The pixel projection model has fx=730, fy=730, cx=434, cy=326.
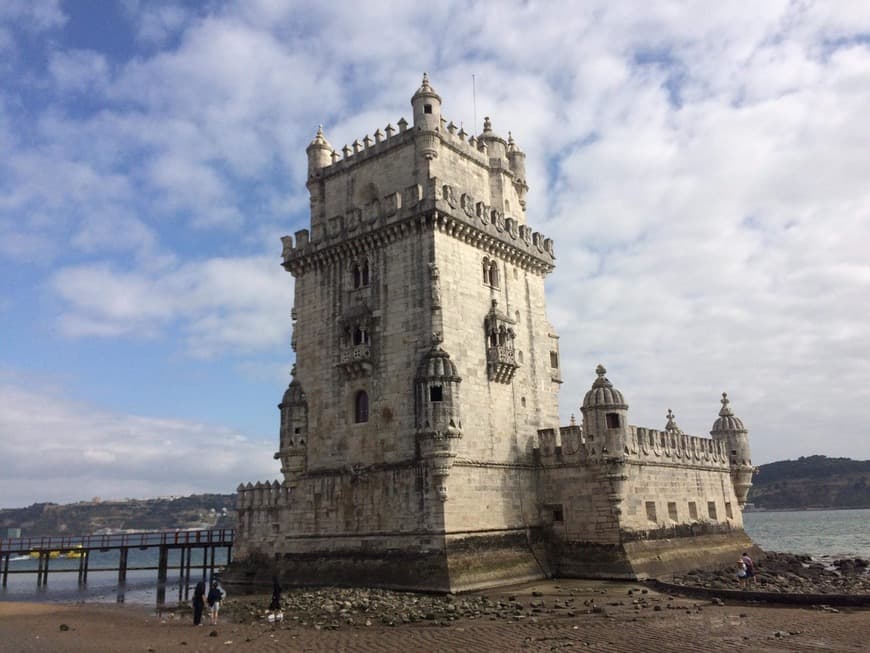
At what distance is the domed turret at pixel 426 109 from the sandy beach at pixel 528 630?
68.7 feet

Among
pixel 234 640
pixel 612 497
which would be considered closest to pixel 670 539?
pixel 612 497

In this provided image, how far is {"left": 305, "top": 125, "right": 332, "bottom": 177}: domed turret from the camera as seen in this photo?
128 ft

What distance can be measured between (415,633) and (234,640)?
5.34m

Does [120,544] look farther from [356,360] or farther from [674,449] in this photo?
[674,449]

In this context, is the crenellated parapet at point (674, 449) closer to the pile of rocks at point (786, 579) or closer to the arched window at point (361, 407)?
the pile of rocks at point (786, 579)

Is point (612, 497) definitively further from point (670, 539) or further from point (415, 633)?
point (415, 633)

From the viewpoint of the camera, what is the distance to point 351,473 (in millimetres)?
32219

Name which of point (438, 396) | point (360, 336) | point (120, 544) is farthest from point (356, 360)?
point (120, 544)

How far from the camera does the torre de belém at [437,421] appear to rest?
30.0 meters

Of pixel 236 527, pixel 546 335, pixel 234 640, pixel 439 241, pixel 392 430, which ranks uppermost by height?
pixel 439 241

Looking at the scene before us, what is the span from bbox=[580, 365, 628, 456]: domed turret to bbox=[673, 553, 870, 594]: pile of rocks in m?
6.13

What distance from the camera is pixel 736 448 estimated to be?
45344mm

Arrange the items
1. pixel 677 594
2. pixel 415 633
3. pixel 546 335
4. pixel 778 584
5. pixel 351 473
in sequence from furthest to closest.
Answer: pixel 546 335
pixel 351 473
pixel 778 584
pixel 677 594
pixel 415 633

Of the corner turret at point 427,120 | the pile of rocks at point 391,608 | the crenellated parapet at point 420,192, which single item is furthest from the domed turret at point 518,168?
the pile of rocks at point 391,608
